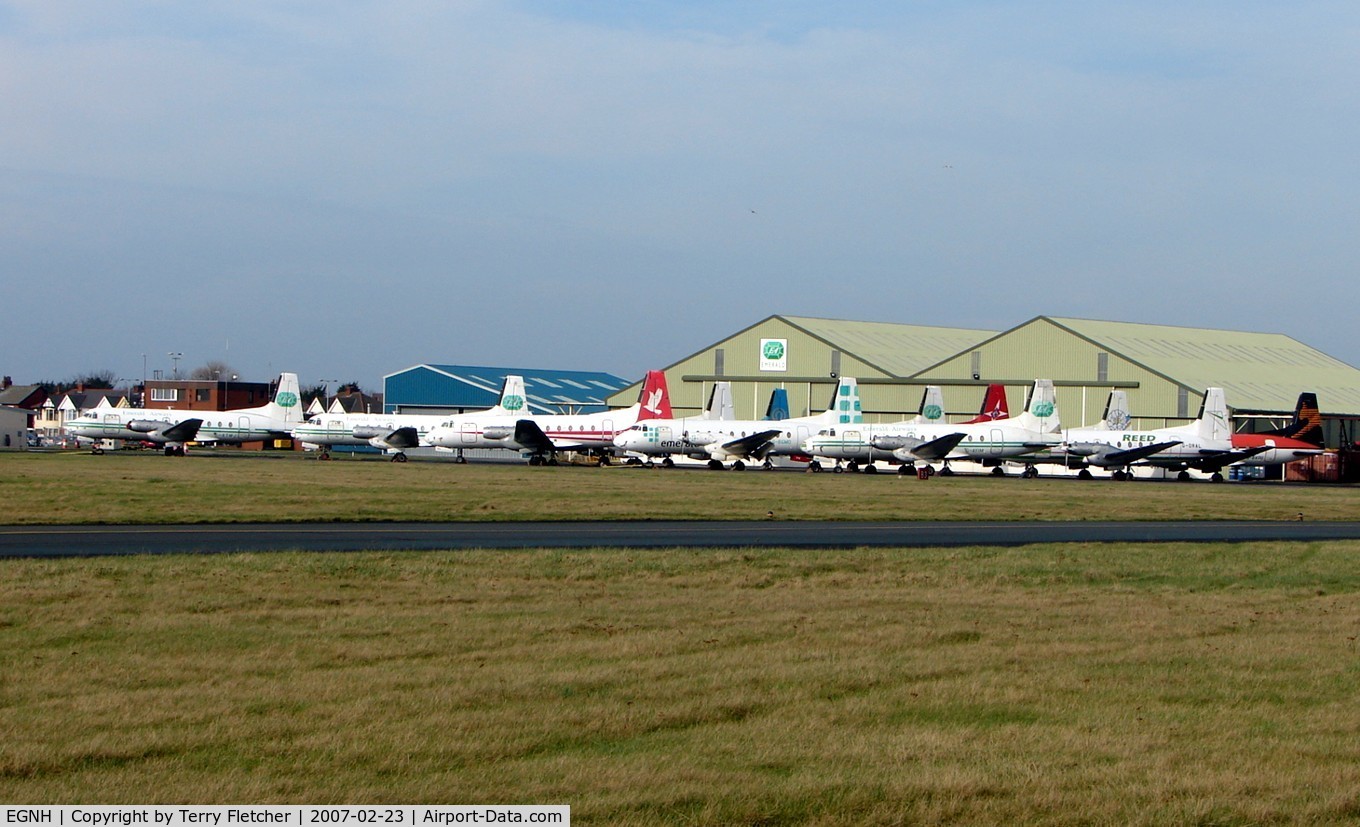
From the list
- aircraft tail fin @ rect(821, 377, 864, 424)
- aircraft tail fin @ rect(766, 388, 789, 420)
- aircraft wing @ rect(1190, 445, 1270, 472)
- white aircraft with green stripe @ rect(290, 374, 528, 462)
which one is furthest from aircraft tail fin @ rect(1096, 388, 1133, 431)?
white aircraft with green stripe @ rect(290, 374, 528, 462)

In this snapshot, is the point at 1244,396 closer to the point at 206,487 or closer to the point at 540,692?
the point at 206,487

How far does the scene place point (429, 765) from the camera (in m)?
9.09

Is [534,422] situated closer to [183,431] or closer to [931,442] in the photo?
[931,442]

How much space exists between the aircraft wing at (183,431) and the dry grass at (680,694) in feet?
237

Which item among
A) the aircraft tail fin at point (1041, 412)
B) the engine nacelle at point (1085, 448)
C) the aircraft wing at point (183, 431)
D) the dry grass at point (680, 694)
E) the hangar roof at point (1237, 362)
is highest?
the hangar roof at point (1237, 362)

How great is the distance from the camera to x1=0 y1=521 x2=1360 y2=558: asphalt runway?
24797 mm

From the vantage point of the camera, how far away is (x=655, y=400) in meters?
77.3

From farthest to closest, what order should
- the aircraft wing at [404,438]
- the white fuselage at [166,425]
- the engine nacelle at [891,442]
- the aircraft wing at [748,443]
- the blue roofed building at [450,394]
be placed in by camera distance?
the blue roofed building at [450,394]
the white fuselage at [166,425]
the aircraft wing at [404,438]
the aircraft wing at [748,443]
the engine nacelle at [891,442]

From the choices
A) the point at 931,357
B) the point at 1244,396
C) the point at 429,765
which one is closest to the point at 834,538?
the point at 429,765

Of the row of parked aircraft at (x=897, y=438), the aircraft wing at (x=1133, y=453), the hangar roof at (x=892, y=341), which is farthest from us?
the hangar roof at (x=892, y=341)

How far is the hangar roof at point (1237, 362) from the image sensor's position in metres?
88.9

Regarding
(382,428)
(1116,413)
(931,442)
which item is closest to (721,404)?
(931,442)

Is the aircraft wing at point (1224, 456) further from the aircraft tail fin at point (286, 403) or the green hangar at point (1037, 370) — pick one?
the aircraft tail fin at point (286, 403)

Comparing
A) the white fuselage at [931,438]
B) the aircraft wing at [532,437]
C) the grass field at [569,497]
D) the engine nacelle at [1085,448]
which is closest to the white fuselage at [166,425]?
the aircraft wing at [532,437]
